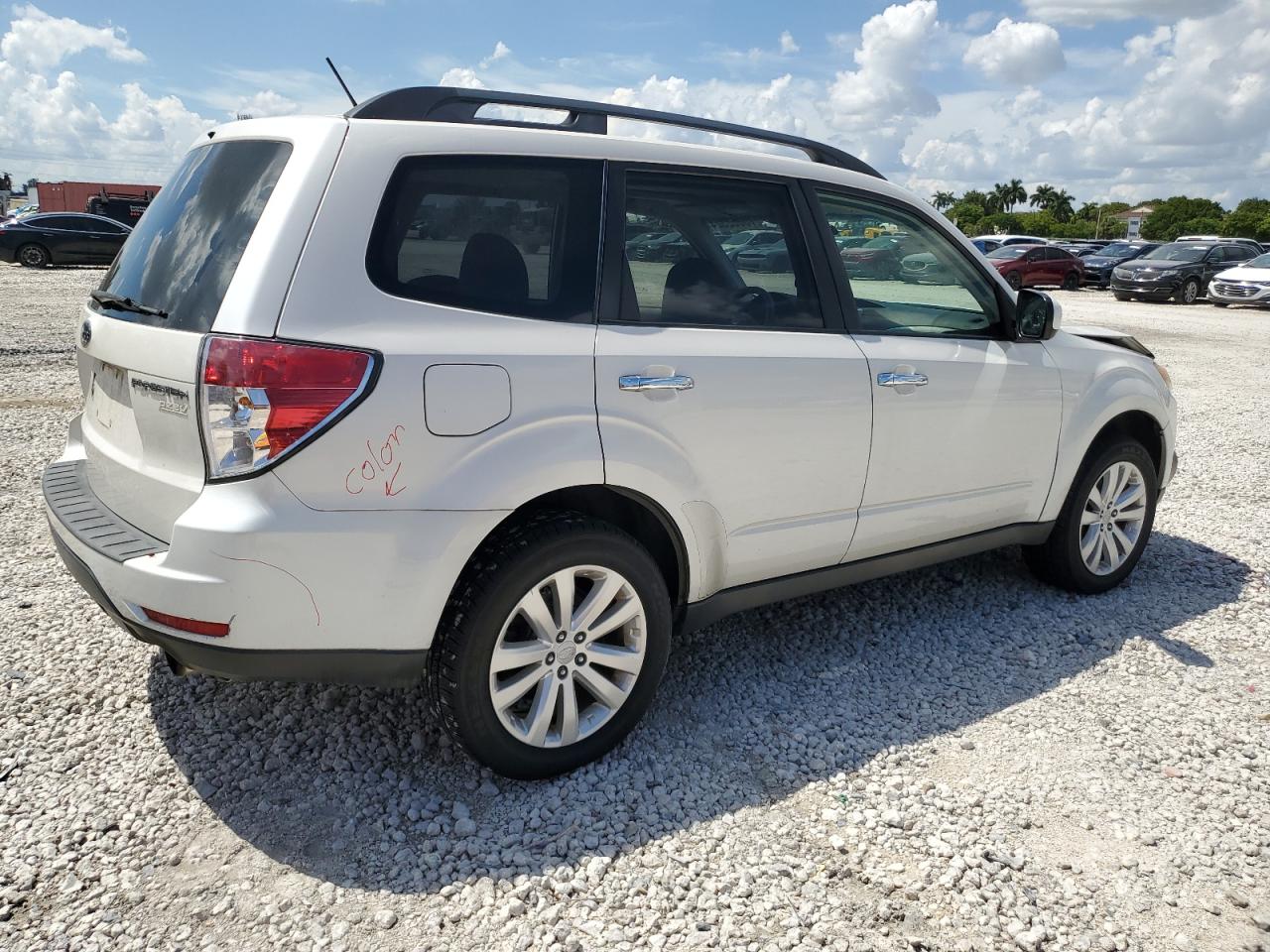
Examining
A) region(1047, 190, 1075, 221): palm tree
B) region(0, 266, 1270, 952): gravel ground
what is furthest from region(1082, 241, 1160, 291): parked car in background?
region(1047, 190, 1075, 221): palm tree

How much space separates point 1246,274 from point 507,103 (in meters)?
26.9

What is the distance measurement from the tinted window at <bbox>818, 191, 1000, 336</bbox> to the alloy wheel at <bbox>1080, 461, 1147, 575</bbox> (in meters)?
1.11

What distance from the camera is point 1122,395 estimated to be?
453 centimetres

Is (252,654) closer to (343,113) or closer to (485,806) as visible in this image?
(485,806)

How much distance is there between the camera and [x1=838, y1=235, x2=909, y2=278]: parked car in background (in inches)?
144

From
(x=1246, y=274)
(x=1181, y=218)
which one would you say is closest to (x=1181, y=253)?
(x=1246, y=274)

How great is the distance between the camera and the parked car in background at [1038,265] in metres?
28.6

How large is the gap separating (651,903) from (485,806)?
24.8 inches

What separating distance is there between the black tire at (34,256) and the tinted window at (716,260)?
85.1 feet

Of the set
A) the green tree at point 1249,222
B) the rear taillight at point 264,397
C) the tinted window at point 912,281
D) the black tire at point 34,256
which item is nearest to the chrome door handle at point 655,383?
the rear taillight at point 264,397

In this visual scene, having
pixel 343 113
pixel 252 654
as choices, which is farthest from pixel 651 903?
pixel 343 113

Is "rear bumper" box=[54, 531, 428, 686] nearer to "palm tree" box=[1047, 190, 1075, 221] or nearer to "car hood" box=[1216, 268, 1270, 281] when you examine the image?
"car hood" box=[1216, 268, 1270, 281]

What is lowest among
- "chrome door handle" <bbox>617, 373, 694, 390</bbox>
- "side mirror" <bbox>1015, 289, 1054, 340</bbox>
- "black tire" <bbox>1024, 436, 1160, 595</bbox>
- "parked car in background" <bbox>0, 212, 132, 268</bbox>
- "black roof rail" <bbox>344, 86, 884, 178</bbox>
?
"parked car in background" <bbox>0, 212, 132, 268</bbox>

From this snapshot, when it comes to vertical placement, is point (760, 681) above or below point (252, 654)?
below
